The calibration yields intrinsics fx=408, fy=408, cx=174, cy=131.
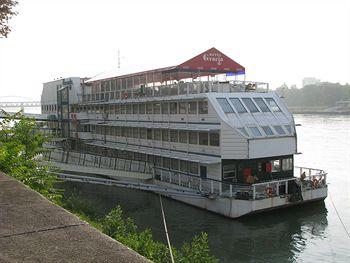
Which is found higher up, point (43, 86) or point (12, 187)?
point (43, 86)

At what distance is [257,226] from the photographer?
21656 millimetres

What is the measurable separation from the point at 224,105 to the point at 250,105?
1.88 meters

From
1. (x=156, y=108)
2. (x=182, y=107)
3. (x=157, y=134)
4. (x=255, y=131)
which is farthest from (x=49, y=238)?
(x=157, y=134)

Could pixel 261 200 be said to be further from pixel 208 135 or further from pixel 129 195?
pixel 129 195

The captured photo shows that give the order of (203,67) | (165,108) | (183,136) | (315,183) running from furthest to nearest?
(165,108), (203,67), (183,136), (315,183)

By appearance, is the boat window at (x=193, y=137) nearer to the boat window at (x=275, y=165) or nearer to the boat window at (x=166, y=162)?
the boat window at (x=166, y=162)

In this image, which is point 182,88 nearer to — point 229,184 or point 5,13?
point 229,184

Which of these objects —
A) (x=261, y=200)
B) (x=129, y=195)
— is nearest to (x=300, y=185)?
(x=261, y=200)

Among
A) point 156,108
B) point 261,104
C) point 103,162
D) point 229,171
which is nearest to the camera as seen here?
point 229,171

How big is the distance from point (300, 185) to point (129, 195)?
1224 cm

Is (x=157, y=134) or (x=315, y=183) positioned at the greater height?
(x=157, y=134)

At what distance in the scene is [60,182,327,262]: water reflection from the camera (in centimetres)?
1855

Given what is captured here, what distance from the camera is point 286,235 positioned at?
67.6ft

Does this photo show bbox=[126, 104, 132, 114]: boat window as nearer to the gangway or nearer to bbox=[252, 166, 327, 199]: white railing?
the gangway
